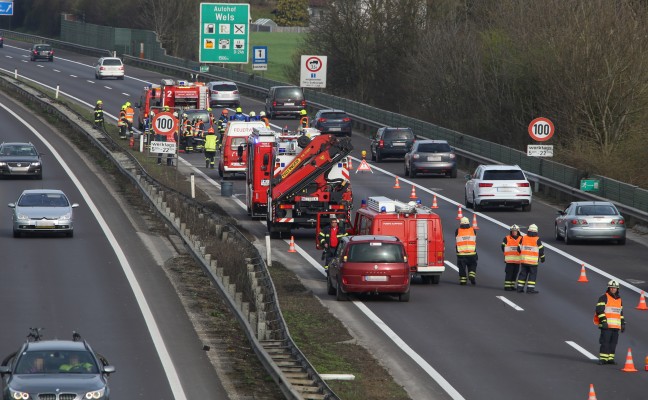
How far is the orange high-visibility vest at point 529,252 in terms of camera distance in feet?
99.0

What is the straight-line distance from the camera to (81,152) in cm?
5897

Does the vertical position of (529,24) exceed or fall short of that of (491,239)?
it exceeds it

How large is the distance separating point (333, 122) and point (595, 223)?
2891cm

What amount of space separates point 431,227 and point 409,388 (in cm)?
975

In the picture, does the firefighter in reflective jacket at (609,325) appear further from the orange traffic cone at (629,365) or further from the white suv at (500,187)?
the white suv at (500,187)

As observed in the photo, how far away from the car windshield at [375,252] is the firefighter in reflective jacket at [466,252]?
2992mm

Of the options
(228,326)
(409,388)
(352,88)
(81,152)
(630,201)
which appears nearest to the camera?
(409,388)

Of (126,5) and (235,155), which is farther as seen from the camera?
(126,5)

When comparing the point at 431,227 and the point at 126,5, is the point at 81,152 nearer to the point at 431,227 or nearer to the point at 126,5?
the point at 431,227

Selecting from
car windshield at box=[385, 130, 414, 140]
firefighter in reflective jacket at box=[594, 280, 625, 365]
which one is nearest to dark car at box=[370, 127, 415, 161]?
car windshield at box=[385, 130, 414, 140]

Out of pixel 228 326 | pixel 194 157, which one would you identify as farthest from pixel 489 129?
pixel 228 326

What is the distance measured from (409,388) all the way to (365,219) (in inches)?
427

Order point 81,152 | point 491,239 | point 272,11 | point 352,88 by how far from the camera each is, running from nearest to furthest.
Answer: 1. point 491,239
2. point 81,152
3. point 352,88
4. point 272,11

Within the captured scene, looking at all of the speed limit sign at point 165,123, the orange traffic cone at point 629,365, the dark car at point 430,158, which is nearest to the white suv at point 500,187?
the dark car at point 430,158
